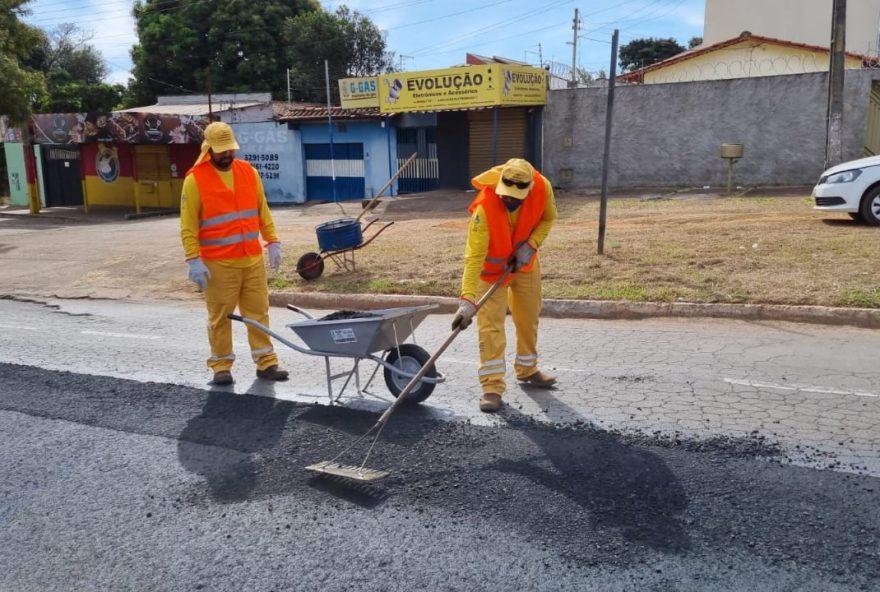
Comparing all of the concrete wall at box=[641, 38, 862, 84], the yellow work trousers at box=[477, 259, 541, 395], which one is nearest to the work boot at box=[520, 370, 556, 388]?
the yellow work trousers at box=[477, 259, 541, 395]

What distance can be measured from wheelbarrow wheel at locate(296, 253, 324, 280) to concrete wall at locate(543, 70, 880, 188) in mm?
11801

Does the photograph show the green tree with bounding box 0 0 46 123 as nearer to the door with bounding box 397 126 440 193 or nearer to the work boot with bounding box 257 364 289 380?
the door with bounding box 397 126 440 193

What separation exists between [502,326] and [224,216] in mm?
2275

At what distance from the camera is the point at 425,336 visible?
770 centimetres

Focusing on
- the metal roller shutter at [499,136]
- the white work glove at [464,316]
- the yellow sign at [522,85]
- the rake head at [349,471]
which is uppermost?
the yellow sign at [522,85]

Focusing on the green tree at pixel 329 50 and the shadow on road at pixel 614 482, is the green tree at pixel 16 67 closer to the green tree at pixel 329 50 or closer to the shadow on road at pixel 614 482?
the green tree at pixel 329 50

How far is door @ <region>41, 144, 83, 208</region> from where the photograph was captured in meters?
28.6

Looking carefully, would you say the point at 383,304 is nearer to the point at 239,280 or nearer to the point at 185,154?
the point at 239,280

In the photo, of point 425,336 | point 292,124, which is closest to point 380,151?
point 292,124

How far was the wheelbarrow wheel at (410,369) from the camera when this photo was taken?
5.20 m

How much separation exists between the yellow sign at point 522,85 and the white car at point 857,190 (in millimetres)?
10317

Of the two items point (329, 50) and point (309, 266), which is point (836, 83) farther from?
point (329, 50)

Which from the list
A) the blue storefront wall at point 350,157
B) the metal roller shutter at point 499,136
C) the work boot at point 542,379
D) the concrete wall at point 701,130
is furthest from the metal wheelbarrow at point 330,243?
the blue storefront wall at point 350,157

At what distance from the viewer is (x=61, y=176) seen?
2884 centimetres
